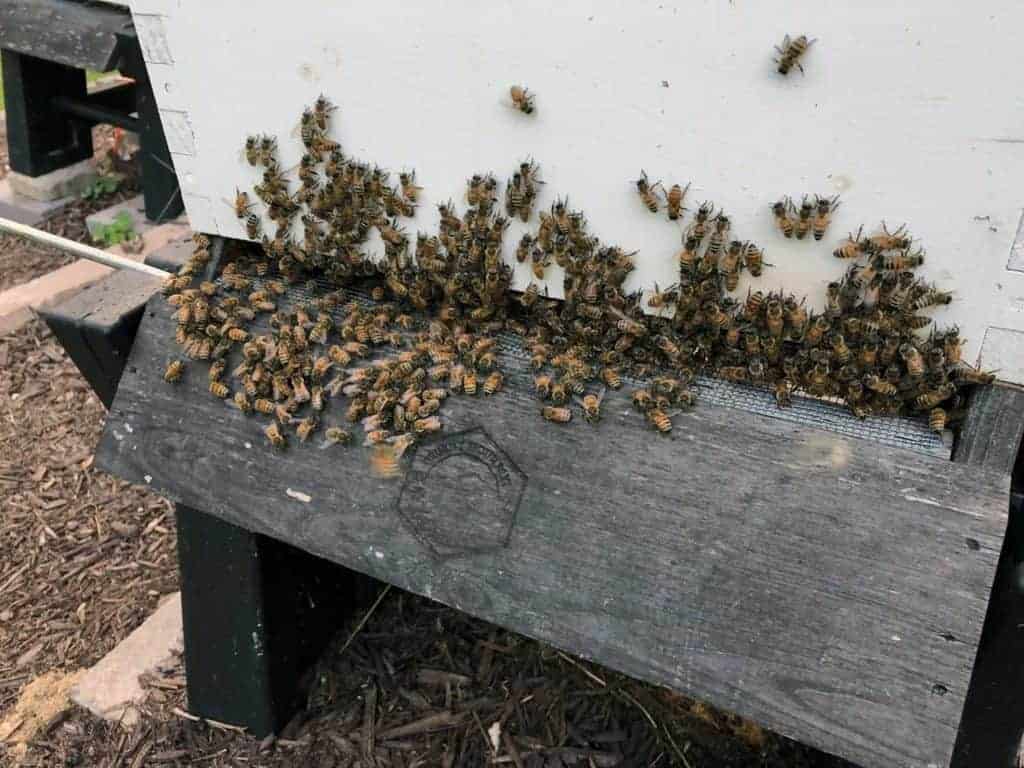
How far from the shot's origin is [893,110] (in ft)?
5.32

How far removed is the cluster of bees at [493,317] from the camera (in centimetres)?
183

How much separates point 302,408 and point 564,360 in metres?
0.69

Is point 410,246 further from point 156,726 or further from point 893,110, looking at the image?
point 156,726

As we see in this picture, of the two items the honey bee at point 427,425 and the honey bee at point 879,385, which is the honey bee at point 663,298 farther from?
the honey bee at point 427,425

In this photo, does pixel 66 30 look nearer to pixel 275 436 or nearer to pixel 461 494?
pixel 275 436

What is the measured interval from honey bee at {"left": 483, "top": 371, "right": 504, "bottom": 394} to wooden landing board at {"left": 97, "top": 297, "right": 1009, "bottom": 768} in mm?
34

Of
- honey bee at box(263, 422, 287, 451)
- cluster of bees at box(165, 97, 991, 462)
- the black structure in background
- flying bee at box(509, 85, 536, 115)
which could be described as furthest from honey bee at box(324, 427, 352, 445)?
the black structure in background

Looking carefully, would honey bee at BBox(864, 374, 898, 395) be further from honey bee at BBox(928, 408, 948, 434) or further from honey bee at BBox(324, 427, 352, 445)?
honey bee at BBox(324, 427, 352, 445)

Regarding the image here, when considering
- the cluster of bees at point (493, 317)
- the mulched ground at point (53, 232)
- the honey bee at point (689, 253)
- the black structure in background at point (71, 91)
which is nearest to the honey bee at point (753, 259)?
the cluster of bees at point (493, 317)

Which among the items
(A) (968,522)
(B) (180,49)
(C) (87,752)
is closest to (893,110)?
(A) (968,522)

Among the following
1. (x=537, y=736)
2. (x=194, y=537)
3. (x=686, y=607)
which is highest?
(x=686, y=607)

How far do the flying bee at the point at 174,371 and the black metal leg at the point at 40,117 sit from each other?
5188 millimetres

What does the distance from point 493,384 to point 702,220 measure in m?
0.62

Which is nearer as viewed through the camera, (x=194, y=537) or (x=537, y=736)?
(x=194, y=537)
